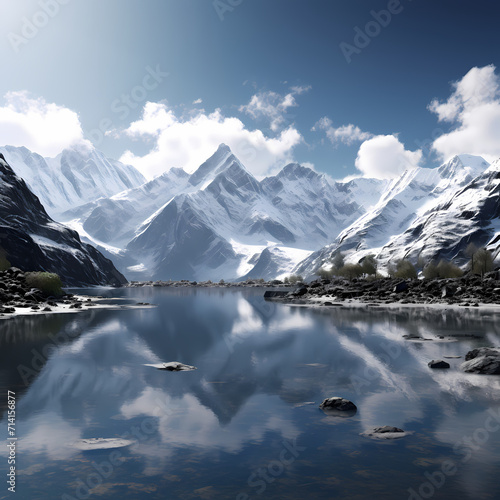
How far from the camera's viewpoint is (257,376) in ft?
89.5

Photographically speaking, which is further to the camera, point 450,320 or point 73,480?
point 450,320

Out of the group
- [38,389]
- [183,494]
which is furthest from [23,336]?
[183,494]

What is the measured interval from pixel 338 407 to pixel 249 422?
159 inches

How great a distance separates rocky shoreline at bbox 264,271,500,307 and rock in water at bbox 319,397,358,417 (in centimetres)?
6758

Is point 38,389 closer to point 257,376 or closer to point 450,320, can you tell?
point 257,376

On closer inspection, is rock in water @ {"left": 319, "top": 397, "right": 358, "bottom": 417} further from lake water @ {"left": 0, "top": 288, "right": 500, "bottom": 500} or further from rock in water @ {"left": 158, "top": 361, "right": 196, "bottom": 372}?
rock in water @ {"left": 158, "top": 361, "right": 196, "bottom": 372}

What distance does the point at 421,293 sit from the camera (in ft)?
332

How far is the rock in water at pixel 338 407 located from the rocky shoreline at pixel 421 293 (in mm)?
67584

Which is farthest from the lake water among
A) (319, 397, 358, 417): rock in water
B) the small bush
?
the small bush

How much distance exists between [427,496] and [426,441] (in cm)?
418

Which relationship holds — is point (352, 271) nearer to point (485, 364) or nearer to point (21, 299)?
point (21, 299)

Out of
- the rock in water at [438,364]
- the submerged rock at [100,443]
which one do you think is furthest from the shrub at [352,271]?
the submerged rock at [100,443]

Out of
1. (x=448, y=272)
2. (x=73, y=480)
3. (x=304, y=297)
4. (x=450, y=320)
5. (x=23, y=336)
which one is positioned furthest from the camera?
(x=448, y=272)

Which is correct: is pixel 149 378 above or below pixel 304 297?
below
